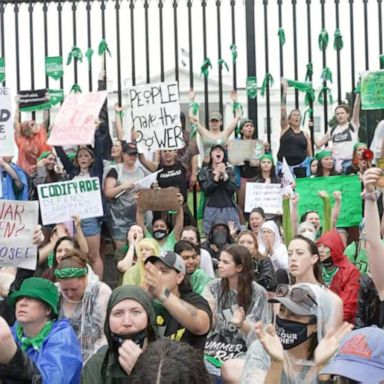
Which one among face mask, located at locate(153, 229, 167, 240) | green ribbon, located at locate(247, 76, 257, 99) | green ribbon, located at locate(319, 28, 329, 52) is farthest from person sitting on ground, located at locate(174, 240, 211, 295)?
green ribbon, located at locate(319, 28, 329, 52)

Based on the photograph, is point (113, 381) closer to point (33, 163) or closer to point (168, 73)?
point (33, 163)

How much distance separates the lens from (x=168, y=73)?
1198 inches

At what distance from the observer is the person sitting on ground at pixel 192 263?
6.81 metres

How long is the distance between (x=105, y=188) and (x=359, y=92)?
11.4 ft

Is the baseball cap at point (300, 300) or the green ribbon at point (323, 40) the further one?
the green ribbon at point (323, 40)

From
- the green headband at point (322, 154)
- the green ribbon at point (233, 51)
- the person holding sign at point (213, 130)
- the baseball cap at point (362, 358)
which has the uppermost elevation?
the green ribbon at point (233, 51)

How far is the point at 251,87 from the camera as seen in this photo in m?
11.5

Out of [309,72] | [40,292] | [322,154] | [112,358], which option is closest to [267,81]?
[309,72]

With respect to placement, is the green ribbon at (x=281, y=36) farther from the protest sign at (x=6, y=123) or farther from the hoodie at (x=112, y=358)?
the hoodie at (x=112, y=358)

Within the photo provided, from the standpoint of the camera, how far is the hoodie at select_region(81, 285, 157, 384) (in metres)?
4.20

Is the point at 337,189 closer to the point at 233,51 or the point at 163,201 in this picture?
the point at 163,201

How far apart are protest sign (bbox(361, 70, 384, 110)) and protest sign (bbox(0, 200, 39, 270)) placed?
451 centimetres

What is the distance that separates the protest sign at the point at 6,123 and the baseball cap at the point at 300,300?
4973 millimetres

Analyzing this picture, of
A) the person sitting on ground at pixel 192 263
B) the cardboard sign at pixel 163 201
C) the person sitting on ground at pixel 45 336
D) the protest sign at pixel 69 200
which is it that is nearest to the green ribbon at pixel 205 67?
the cardboard sign at pixel 163 201
